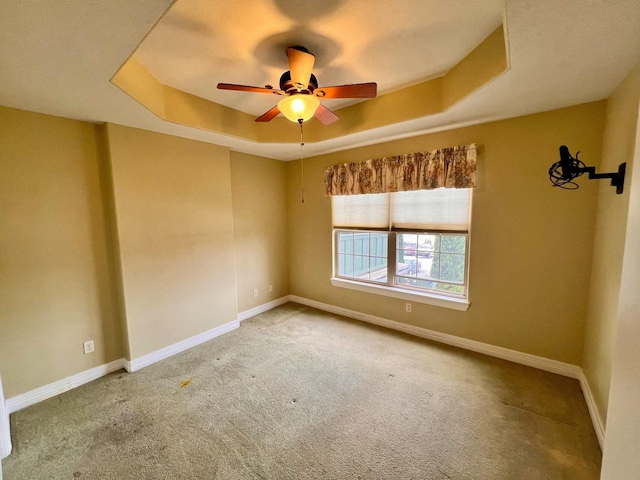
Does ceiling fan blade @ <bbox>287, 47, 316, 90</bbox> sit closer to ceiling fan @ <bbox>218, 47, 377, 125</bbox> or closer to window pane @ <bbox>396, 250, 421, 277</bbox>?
ceiling fan @ <bbox>218, 47, 377, 125</bbox>

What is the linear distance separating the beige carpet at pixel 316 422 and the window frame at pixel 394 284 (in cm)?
56

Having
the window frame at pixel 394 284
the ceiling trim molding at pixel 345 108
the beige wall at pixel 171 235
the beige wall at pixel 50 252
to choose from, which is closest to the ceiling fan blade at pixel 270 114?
the ceiling trim molding at pixel 345 108

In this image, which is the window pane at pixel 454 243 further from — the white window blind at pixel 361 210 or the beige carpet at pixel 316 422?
the beige carpet at pixel 316 422

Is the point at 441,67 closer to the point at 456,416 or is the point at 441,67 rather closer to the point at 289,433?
the point at 456,416

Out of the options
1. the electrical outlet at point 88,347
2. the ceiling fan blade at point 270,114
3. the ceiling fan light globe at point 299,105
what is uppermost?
the ceiling fan blade at point 270,114

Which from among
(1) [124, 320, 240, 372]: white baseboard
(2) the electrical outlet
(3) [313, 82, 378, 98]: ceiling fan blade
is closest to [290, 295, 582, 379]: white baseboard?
(1) [124, 320, 240, 372]: white baseboard

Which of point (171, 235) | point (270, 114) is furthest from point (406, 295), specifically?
point (171, 235)

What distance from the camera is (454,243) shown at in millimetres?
2928

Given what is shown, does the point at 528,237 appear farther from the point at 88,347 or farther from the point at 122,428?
the point at 88,347

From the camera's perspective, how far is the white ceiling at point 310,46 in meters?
1.16

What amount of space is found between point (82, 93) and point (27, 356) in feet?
7.10

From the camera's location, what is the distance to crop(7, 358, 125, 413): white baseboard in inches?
81.7

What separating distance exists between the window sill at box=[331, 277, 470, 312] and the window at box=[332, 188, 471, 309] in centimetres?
2

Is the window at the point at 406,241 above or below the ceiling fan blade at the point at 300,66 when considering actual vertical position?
below
